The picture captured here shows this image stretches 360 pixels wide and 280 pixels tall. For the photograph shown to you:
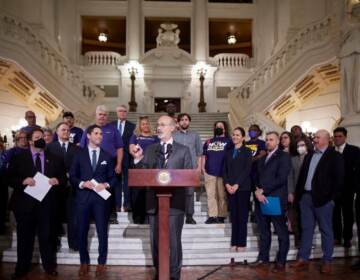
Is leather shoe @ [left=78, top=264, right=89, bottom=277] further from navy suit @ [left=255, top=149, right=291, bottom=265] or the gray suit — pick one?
navy suit @ [left=255, top=149, right=291, bottom=265]

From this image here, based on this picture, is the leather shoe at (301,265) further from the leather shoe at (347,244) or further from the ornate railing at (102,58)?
the ornate railing at (102,58)

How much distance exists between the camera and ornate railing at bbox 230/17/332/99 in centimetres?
1311

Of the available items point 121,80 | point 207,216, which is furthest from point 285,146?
point 121,80

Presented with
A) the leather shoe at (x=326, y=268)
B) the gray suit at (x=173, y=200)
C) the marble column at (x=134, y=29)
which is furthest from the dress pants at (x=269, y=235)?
the marble column at (x=134, y=29)

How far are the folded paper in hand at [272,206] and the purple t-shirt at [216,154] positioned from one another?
141cm

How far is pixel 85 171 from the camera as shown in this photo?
18.6ft

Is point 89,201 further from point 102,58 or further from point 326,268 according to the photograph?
point 102,58

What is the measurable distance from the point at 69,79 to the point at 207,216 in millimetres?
9055

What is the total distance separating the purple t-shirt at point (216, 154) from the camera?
723 centimetres

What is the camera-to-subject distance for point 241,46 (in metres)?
27.5

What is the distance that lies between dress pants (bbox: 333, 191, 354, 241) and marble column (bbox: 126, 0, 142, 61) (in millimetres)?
15863

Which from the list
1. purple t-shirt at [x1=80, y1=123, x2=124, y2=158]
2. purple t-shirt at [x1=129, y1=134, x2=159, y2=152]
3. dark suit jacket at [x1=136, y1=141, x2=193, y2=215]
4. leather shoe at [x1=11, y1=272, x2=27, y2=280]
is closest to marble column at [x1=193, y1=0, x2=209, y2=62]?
purple t-shirt at [x1=129, y1=134, x2=159, y2=152]

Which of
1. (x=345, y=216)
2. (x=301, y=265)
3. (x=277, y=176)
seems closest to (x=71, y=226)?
(x=277, y=176)

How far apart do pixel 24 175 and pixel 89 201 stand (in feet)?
2.65
